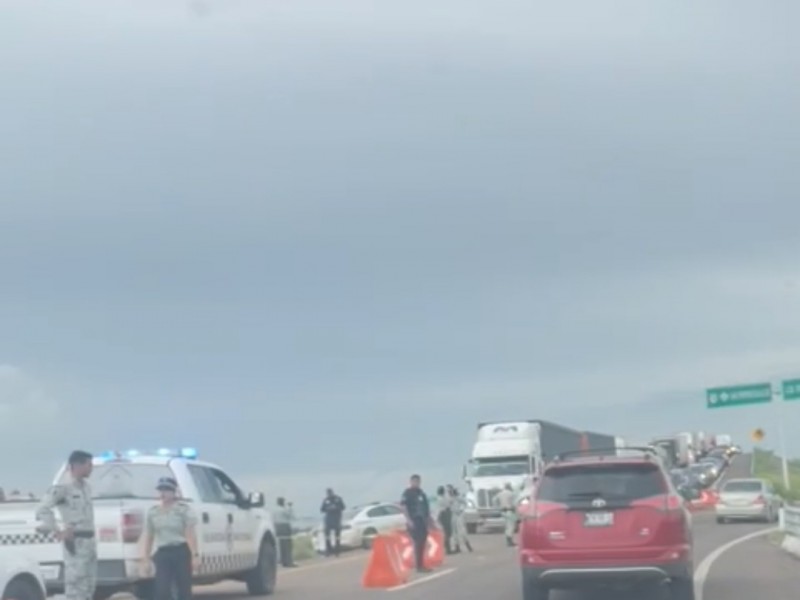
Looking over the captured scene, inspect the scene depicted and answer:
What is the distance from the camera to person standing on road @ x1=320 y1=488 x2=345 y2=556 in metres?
38.4

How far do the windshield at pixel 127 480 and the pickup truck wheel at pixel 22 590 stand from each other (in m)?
4.54

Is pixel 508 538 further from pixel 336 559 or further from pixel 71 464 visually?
pixel 71 464

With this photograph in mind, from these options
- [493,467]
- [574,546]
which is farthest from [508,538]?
[574,546]

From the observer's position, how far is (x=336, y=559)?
36.4m

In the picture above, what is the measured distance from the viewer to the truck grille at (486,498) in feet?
161

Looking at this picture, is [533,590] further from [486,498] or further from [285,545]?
[486,498]

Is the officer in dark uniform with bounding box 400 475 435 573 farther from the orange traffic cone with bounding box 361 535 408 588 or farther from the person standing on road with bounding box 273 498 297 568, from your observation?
the person standing on road with bounding box 273 498 297 568

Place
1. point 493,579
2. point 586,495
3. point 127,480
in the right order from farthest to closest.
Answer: point 493,579 < point 127,480 < point 586,495

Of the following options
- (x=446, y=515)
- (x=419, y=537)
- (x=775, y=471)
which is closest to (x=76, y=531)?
(x=419, y=537)

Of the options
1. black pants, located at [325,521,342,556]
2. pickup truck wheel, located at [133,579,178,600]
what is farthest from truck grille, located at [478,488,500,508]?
pickup truck wheel, located at [133,579,178,600]

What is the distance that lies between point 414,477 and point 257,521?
730 centimetres

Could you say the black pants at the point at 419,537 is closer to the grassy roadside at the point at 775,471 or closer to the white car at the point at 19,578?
the white car at the point at 19,578

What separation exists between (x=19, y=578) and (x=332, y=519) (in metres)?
23.6

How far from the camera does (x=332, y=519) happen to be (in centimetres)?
3850
